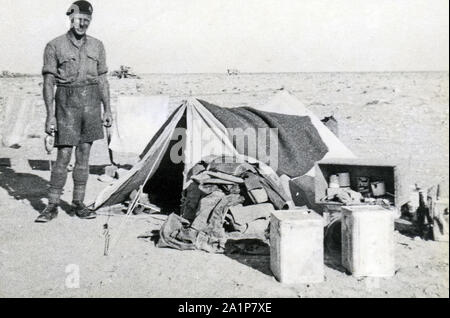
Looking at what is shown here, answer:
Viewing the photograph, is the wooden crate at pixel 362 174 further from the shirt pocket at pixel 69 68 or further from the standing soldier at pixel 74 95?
the shirt pocket at pixel 69 68

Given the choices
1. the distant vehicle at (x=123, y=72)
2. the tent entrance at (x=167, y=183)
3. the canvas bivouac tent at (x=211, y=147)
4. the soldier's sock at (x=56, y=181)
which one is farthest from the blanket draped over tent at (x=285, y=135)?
the distant vehicle at (x=123, y=72)

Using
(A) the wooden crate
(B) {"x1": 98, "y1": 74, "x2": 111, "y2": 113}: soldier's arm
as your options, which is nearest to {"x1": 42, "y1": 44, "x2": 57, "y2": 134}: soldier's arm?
(B) {"x1": 98, "y1": 74, "x2": 111, "y2": 113}: soldier's arm

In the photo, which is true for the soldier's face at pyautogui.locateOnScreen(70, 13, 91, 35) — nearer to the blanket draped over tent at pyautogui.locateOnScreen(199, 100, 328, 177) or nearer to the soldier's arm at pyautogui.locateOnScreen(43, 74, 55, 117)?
the soldier's arm at pyautogui.locateOnScreen(43, 74, 55, 117)

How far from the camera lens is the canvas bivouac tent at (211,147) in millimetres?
6109

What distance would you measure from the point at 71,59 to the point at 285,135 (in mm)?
3131

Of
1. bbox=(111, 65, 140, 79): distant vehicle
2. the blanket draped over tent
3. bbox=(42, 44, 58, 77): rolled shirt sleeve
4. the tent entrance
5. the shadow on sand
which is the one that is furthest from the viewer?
bbox=(111, 65, 140, 79): distant vehicle

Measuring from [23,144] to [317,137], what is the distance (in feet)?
28.0

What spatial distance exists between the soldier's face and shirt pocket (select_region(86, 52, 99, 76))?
0.94 ft

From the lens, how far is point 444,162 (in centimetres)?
841

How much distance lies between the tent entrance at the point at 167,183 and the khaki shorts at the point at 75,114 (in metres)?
1.22

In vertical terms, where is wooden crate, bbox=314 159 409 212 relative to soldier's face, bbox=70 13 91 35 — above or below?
below

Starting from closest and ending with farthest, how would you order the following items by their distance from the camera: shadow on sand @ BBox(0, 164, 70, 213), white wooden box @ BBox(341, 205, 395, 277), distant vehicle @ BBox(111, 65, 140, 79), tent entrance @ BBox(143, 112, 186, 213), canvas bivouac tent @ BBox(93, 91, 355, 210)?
white wooden box @ BBox(341, 205, 395, 277) → canvas bivouac tent @ BBox(93, 91, 355, 210) → tent entrance @ BBox(143, 112, 186, 213) → shadow on sand @ BBox(0, 164, 70, 213) → distant vehicle @ BBox(111, 65, 140, 79)

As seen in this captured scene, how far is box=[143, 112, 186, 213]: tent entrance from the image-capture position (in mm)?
6586
